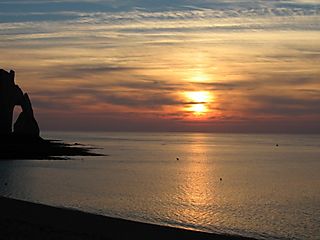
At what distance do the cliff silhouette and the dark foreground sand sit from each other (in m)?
63.7

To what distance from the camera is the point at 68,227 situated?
27141mm

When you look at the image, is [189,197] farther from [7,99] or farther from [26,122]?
[26,122]

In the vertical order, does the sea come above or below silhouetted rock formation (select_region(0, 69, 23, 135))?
above

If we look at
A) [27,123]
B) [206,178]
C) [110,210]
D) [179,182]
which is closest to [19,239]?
[110,210]

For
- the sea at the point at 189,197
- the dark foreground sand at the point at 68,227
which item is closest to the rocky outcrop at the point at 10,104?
the sea at the point at 189,197

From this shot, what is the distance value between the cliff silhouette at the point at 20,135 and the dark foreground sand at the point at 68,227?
63675mm

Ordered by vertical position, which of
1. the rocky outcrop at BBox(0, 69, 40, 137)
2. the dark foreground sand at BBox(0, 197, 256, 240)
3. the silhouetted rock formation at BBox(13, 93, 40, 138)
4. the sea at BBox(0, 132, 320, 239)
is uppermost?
the dark foreground sand at BBox(0, 197, 256, 240)

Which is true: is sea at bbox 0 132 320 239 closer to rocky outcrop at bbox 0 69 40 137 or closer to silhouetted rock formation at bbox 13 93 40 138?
rocky outcrop at bbox 0 69 40 137

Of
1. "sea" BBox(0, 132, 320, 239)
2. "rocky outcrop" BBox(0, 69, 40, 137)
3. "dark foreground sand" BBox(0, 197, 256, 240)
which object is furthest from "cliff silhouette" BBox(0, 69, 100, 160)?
"dark foreground sand" BBox(0, 197, 256, 240)

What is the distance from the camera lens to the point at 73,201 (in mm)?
43531

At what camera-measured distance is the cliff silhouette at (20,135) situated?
99.9 m

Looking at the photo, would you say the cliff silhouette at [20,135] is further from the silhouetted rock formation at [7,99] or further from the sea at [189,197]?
the sea at [189,197]

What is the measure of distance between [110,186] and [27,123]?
9213 centimetres

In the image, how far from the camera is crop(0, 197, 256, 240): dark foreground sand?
23.5m
